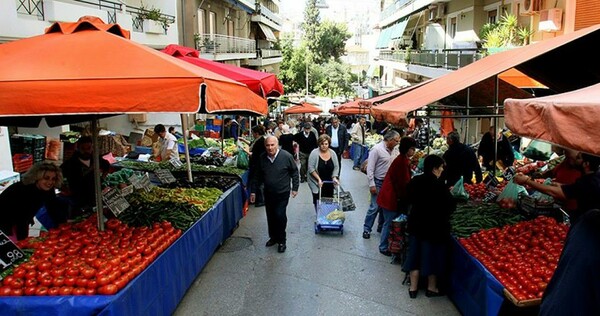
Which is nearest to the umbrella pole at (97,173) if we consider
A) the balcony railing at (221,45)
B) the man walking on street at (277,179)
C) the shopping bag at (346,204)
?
the man walking on street at (277,179)

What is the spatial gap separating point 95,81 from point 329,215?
5.90m

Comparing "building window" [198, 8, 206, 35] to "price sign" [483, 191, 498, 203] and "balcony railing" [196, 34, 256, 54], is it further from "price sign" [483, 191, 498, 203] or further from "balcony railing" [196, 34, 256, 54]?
"price sign" [483, 191, 498, 203]

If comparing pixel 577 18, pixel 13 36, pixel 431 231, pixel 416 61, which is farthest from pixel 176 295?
pixel 416 61

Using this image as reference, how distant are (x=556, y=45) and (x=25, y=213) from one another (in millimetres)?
6299

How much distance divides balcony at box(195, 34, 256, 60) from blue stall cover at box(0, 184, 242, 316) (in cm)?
1719

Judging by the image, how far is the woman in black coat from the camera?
5953 mm

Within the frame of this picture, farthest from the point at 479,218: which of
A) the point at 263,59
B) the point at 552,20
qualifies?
the point at 263,59

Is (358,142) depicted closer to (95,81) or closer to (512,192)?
(512,192)

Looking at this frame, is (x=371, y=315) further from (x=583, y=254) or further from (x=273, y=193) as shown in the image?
(x=583, y=254)

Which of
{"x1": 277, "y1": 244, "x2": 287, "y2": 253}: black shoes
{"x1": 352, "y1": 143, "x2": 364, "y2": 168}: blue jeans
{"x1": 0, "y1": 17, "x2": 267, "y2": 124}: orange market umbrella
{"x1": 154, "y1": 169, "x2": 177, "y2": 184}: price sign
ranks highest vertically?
{"x1": 0, "y1": 17, "x2": 267, "y2": 124}: orange market umbrella

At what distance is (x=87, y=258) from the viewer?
4.82 metres

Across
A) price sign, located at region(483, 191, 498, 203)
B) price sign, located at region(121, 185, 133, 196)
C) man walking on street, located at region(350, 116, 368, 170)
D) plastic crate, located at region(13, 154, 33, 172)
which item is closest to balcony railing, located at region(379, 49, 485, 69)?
man walking on street, located at region(350, 116, 368, 170)

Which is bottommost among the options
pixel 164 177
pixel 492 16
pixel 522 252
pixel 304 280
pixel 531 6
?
pixel 304 280

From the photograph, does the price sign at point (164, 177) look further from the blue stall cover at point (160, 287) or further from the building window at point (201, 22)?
the building window at point (201, 22)
